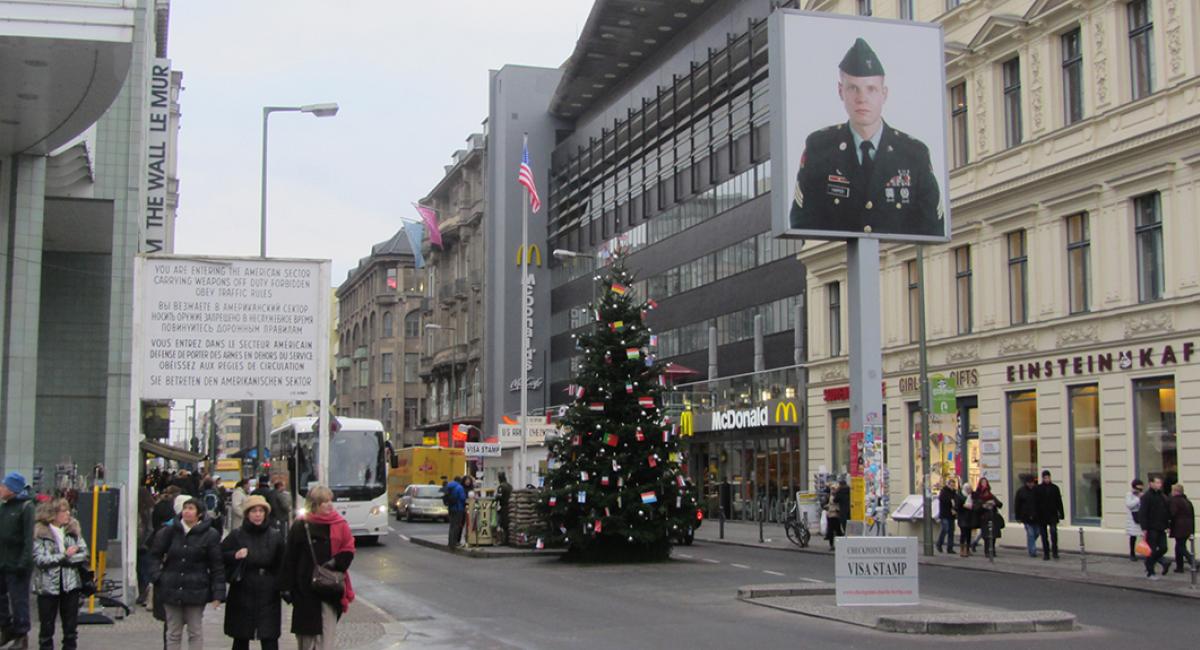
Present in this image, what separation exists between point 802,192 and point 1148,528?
8.58m

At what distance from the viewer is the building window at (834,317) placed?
133 ft

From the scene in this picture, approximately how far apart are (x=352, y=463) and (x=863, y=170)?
64.8 feet

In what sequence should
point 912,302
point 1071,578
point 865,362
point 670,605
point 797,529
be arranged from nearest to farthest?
1. point 670,605
2. point 865,362
3. point 1071,578
4. point 797,529
5. point 912,302

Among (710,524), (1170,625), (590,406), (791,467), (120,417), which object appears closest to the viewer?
(1170,625)

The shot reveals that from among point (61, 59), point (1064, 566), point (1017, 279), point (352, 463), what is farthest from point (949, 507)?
point (61, 59)

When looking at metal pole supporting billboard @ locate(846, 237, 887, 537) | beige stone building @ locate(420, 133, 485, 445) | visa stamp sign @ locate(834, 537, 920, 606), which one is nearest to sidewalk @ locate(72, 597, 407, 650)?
visa stamp sign @ locate(834, 537, 920, 606)

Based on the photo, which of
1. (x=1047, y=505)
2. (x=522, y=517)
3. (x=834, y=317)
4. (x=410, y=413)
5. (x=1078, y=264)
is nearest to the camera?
(x=1047, y=505)

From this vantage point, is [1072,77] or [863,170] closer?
[863,170]

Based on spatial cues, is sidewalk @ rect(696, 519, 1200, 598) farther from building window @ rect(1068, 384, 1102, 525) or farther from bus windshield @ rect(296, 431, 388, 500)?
bus windshield @ rect(296, 431, 388, 500)

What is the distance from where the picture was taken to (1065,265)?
30047 millimetres

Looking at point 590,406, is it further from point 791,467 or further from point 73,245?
point 791,467

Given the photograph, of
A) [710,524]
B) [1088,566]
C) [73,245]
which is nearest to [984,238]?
[1088,566]

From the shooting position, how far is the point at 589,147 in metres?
69.8

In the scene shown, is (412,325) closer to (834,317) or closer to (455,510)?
(834,317)
